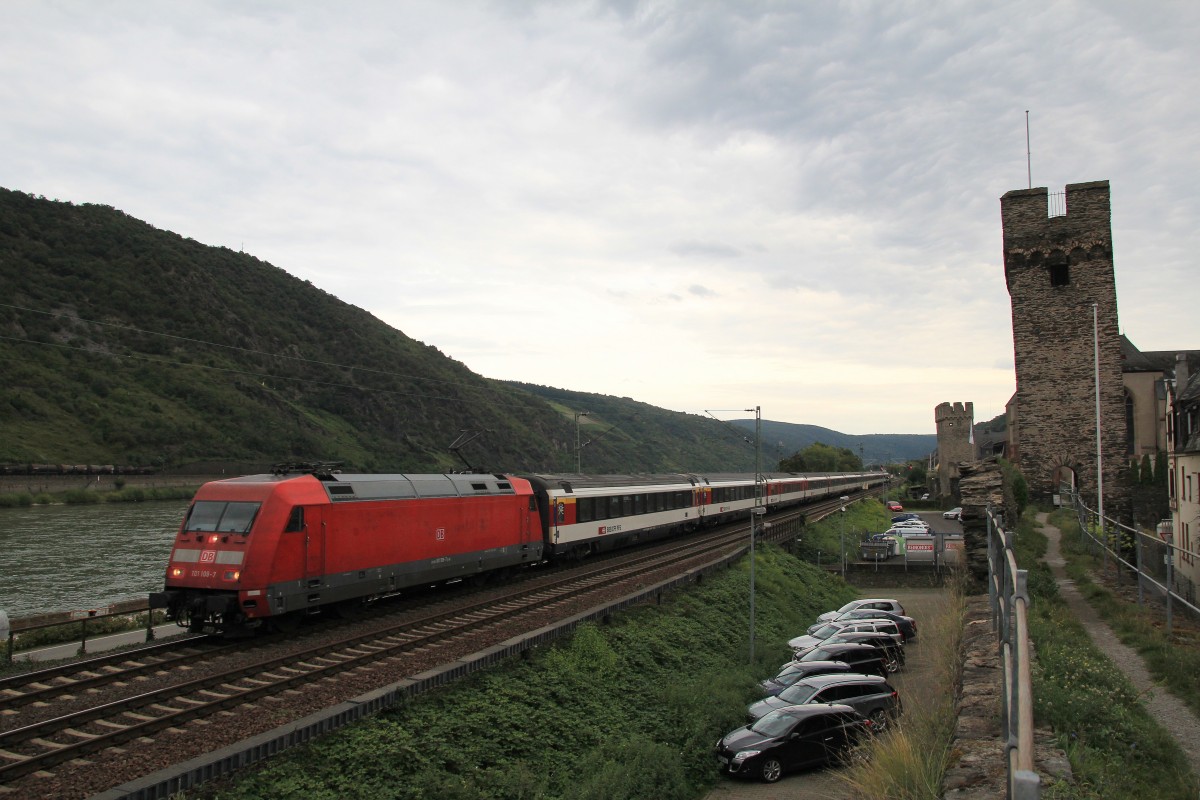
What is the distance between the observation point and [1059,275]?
3666cm

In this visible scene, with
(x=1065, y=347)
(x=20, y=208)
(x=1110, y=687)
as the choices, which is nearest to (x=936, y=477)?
(x=1065, y=347)

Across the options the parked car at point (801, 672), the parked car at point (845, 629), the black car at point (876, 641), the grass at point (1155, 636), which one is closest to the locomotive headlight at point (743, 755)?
the parked car at point (801, 672)

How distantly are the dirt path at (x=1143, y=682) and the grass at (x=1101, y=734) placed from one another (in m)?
0.32

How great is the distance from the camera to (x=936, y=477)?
95.9 m

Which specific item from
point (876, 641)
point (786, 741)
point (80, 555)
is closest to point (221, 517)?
point (786, 741)

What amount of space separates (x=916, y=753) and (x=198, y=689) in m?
10.1

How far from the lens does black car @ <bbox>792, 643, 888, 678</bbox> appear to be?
1997 cm

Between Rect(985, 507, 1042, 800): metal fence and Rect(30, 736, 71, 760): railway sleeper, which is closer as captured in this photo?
Rect(985, 507, 1042, 800): metal fence

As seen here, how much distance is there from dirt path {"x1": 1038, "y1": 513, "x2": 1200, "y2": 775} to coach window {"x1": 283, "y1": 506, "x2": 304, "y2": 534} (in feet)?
44.1

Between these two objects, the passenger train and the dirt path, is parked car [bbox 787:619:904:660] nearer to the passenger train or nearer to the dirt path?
the dirt path

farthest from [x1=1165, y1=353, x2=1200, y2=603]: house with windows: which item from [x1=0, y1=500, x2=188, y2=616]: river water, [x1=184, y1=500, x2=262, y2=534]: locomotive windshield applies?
[x1=0, y1=500, x2=188, y2=616]: river water

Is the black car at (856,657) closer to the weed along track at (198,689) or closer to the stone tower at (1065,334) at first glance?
the weed along track at (198,689)

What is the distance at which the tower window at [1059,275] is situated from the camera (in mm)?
36344

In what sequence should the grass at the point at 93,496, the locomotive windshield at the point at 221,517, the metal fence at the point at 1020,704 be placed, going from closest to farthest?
the metal fence at the point at 1020,704, the locomotive windshield at the point at 221,517, the grass at the point at 93,496
